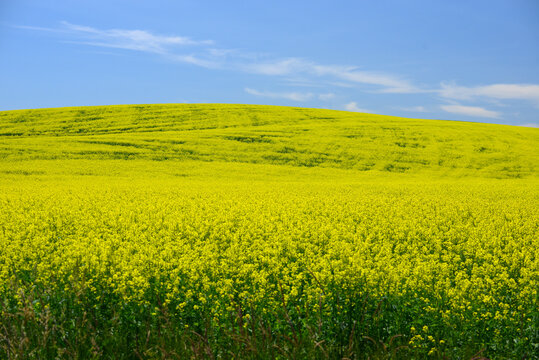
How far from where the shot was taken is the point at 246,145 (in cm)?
3108

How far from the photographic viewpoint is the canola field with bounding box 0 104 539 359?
4.46 m

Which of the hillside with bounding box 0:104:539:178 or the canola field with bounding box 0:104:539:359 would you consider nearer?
the canola field with bounding box 0:104:539:359

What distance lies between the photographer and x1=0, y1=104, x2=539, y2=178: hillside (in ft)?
86.7

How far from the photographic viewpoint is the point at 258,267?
23.4 ft

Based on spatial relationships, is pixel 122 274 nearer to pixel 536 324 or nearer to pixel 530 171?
pixel 536 324

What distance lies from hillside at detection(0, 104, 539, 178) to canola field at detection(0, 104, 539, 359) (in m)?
0.67

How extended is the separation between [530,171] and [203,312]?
96.3ft

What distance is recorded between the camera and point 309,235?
9.24 meters

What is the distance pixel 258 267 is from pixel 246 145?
24293 mm

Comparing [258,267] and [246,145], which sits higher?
[246,145]

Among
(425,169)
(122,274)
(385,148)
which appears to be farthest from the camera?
(385,148)

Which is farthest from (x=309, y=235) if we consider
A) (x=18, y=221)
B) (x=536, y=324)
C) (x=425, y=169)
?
(x=425, y=169)

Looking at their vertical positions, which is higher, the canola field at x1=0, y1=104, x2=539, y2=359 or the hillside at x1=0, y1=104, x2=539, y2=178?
the hillside at x1=0, y1=104, x2=539, y2=178

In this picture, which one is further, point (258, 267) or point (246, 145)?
point (246, 145)
